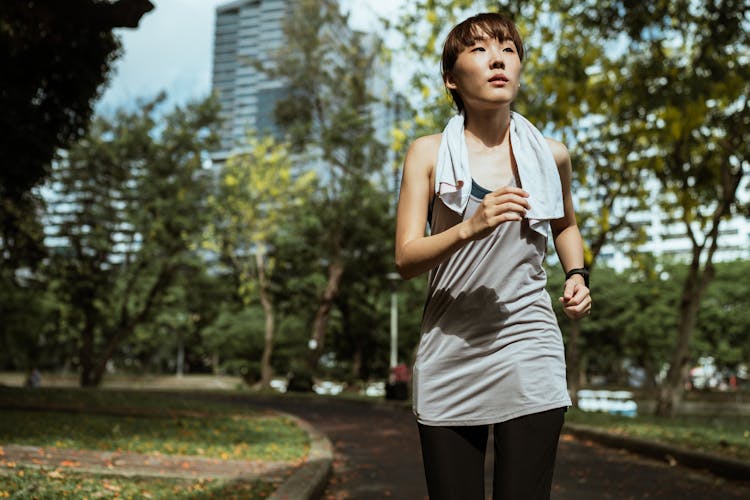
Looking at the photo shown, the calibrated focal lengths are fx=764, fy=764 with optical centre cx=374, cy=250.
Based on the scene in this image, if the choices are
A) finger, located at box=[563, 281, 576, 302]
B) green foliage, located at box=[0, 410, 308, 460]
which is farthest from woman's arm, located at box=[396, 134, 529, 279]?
green foliage, located at box=[0, 410, 308, 460]

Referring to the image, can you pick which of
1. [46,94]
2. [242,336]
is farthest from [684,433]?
[242,336]

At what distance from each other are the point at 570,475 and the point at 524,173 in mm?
6752

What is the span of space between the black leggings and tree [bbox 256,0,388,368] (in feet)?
97.4

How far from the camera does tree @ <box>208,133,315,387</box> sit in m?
33.1

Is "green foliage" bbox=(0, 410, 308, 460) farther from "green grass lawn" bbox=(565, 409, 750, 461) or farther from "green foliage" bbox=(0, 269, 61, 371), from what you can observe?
Answer: "green foliage" bbox=(0, 269, 61, 371)

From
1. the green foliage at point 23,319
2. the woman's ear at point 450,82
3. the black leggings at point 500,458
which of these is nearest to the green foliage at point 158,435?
the black leggings at point 500,458

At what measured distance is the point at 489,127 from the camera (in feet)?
7.05

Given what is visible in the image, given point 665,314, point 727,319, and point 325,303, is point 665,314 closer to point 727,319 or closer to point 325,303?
point 727,319

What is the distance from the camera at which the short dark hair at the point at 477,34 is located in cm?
211

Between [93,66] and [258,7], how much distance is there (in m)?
65.6

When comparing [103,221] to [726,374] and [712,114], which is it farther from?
[726,374]

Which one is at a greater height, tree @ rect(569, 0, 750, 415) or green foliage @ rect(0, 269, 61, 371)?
tree @ rect(569, 0, 750, 415)

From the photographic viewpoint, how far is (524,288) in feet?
6.53

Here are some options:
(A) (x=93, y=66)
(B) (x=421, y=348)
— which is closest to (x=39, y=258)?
(A) (x=93, y=66)
